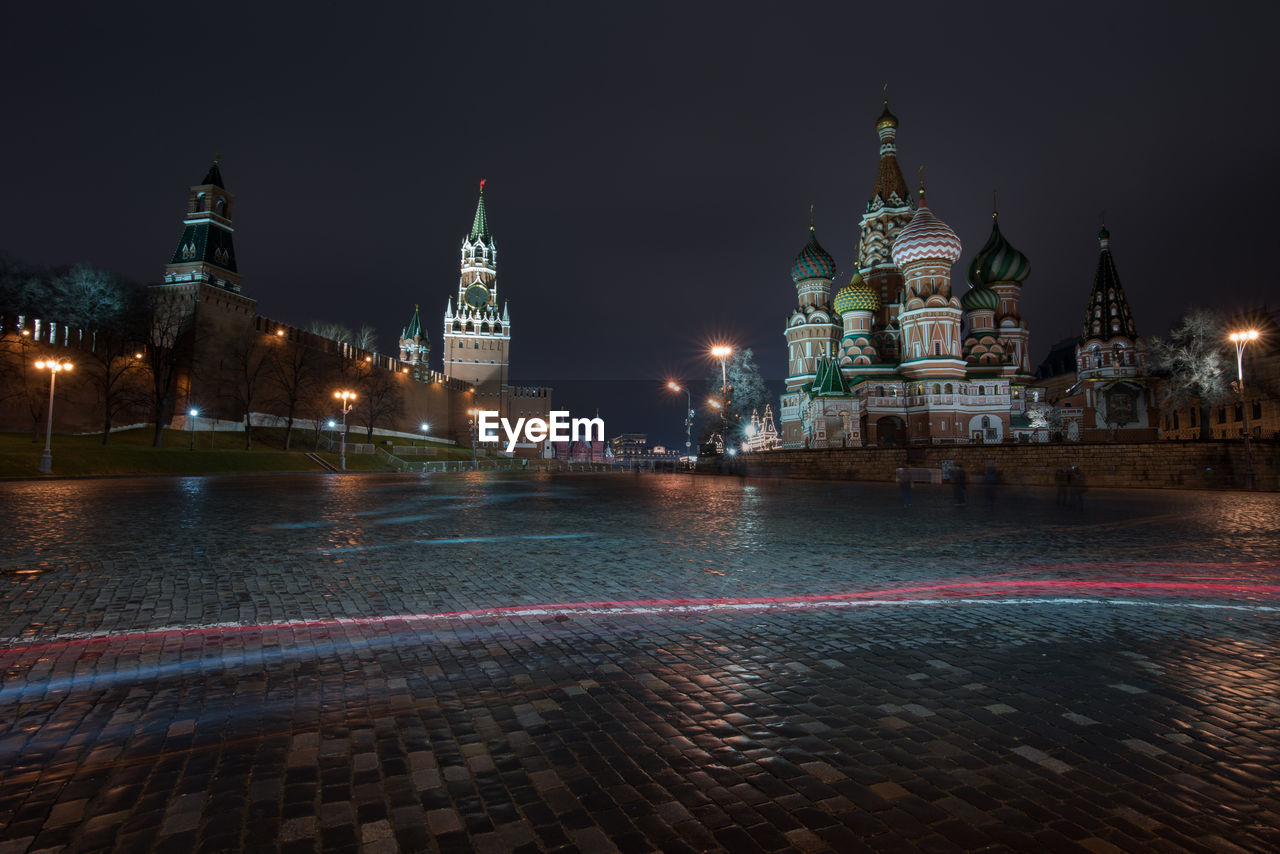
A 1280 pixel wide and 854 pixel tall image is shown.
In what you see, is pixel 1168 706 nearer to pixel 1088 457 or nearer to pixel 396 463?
pixel 1088 457

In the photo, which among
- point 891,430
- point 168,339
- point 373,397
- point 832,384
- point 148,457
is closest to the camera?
point 148,457

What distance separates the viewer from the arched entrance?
4887 centimetres

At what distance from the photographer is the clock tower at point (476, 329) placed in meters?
106

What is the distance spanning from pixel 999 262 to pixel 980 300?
458 cm

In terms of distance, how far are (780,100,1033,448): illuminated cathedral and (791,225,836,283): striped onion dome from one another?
0.09m

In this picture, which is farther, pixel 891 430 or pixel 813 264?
pixel 813 264

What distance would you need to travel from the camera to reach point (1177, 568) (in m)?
7.14

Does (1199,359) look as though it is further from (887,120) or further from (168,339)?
(168,339)

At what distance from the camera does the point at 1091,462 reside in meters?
25.3

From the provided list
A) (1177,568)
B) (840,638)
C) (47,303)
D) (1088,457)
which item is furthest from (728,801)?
(47,303)

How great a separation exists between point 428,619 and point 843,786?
3.44m

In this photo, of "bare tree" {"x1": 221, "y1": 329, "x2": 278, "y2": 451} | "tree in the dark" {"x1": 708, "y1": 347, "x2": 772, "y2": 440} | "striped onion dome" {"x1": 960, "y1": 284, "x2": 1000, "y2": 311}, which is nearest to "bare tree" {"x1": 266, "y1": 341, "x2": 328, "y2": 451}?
"bare tree" {"x1": 221, "y1": 329, "x2": 278, "y2": 451}

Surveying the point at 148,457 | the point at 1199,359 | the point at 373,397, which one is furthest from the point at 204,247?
the point at 1199,359

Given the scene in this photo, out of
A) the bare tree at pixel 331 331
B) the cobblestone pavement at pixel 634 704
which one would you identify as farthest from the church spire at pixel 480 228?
the cobblestone pavement at pixel 634 704
